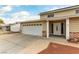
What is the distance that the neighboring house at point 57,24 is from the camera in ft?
47.3

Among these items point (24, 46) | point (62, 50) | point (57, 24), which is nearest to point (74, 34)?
point (62, 50)

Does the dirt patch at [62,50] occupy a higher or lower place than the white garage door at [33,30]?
lower

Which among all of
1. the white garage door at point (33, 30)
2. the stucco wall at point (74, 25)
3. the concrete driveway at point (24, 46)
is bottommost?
the concrete driveway at point (24, 46)

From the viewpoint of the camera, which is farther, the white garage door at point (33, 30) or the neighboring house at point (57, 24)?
the white garage door at point (33, 30)

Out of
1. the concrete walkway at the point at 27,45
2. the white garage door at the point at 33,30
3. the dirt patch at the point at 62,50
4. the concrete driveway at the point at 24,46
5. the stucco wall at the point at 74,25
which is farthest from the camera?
the white garage door at the point at 33,30

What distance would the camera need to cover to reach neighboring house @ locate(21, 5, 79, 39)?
47.3ft

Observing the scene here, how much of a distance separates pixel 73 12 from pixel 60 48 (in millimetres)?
6250

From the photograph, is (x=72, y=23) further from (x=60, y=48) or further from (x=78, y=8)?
(x=60, y=48)

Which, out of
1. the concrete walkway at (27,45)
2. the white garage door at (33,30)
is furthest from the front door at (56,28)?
the concrete walkway at (27,45)

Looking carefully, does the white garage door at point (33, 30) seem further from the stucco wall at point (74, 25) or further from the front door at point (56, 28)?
the stucco wall at point (74, 25)

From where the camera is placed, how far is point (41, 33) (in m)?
18.5

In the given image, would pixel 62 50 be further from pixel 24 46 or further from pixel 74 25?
pixel 74 25

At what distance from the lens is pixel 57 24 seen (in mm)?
18312
